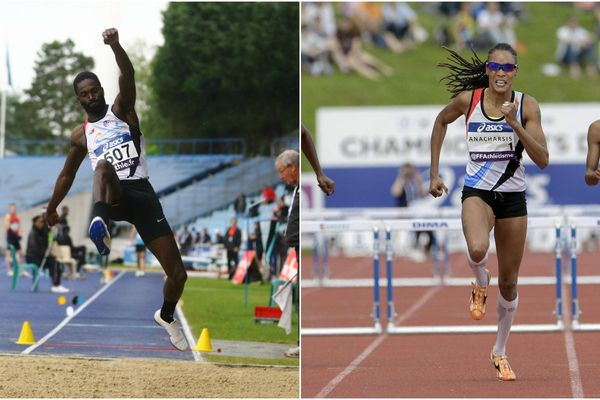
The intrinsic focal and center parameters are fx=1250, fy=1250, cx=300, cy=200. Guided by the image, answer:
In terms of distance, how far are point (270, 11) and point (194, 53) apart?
2.25 ft

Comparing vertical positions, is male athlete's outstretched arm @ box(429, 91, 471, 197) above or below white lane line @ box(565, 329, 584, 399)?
above

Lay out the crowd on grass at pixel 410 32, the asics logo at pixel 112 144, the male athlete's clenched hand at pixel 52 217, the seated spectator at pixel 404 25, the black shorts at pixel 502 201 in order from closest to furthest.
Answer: the black shorts at pixel 502 201 → the asics logo at pixel 112 144 → the male athlete's clenched hand at pixel 52 217 → the crowd on grass at pixel 410 32 → the seated spectator at pixel 404 25

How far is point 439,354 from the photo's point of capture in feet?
32.0

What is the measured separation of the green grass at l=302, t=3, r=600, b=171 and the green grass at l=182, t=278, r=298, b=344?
16.8 m

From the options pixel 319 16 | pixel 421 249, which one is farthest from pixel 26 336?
pixel 319 16

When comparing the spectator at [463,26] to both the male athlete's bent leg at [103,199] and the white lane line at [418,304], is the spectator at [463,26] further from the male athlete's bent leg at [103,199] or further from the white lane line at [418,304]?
the male athlete's bent leg at [103,199]

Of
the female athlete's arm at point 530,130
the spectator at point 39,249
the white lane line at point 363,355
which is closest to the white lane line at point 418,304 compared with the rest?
the white lane line at point 363,355

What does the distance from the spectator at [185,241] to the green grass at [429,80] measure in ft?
55.8

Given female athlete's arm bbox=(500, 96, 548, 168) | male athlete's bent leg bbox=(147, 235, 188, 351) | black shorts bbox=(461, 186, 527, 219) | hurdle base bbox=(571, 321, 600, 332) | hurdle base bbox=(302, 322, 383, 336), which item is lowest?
hurdle base bbox=(302, 322, 383, 336)

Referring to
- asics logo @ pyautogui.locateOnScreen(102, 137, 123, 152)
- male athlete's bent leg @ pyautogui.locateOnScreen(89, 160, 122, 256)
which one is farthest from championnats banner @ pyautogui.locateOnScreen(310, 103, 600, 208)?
male athlete's bent leg @ pyautogui.locateOnScreen(89, 160, 122, 256)

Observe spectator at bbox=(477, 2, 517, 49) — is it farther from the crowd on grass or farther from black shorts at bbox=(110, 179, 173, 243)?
black shorts at bbox=(110, 179, 173, 243)

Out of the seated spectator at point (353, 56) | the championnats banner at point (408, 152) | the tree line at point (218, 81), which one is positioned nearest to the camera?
the tree line at point (218, 81)

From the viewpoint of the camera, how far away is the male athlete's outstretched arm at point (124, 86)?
7822 mm

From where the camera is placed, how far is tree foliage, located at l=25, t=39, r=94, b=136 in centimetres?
923
